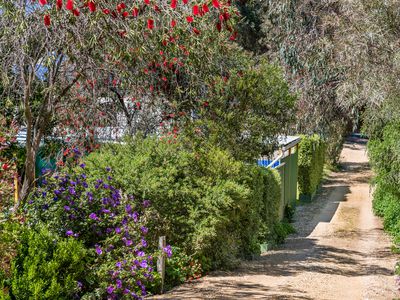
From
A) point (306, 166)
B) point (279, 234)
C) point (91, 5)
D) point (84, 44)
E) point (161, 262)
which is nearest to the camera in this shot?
point (91, 5)

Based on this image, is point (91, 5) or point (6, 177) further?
point (6, 177)

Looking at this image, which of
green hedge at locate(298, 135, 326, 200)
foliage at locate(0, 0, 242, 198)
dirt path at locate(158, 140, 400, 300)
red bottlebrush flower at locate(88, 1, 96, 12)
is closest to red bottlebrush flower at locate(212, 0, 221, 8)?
foliage at locate(0, 0, 242, 198)

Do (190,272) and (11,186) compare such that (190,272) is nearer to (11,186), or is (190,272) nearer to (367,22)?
(11,186)

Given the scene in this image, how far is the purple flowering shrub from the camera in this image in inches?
341

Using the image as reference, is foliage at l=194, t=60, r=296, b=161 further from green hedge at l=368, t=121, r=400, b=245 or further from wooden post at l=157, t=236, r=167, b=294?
green hedge at l=368, t=121, r=400, b=245

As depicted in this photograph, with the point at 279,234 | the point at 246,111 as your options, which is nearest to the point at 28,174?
the point at 246,111

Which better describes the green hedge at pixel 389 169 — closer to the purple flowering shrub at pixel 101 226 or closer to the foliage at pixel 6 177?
the purple flowering shrub at pixel 101 226

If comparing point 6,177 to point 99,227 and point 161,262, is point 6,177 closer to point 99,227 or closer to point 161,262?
point 99,227

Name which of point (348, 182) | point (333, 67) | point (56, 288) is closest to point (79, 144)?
point (56, 288)

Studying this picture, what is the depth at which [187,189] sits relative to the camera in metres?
11.4

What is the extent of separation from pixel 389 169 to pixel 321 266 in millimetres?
5574

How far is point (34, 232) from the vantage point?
805 centimetres

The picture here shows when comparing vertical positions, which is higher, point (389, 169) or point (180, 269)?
point (389, 169)

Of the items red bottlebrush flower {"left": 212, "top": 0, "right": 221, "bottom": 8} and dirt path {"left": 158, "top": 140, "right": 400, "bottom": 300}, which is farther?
dirt path {"left": 158, "top": 140, "right": 400, "bottom": 300}
